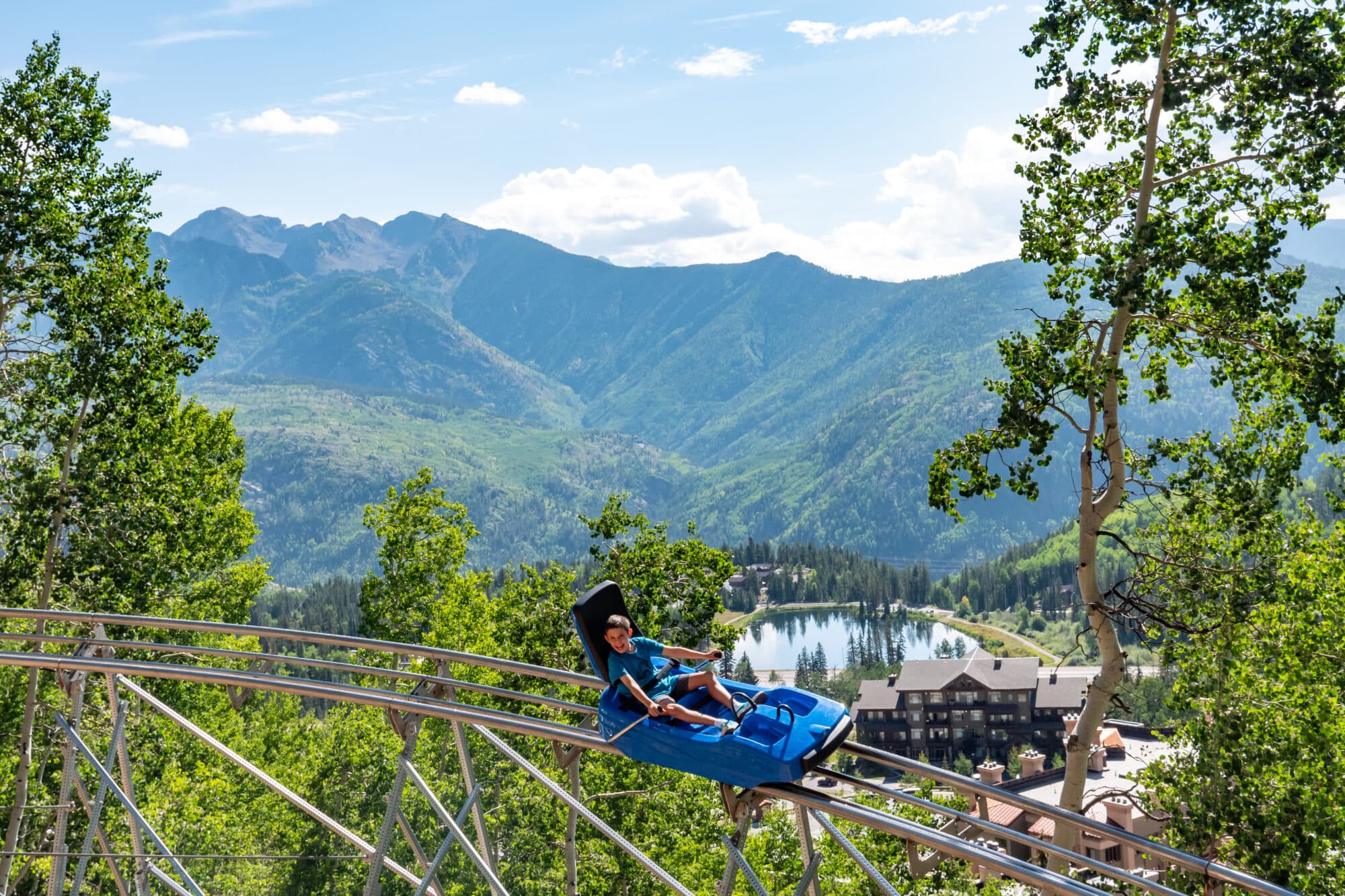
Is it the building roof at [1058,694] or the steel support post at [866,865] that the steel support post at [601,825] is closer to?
the steel support post at [866,865]

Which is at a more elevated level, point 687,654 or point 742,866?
point 687,654

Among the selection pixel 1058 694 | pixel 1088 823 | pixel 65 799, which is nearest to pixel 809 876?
pixel 1088 823

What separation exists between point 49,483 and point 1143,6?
2080cm

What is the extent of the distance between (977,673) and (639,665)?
129827 millimetres

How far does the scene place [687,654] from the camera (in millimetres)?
11031

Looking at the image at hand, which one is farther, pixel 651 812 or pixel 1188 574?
pixel 651 812

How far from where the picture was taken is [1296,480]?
14711mm

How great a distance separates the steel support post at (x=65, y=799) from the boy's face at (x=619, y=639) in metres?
5.64

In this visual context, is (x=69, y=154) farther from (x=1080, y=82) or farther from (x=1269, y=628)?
(x=1269, y=628)

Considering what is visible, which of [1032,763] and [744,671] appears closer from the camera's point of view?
[1032,763]

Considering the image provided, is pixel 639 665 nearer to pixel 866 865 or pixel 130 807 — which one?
pixel 866 865

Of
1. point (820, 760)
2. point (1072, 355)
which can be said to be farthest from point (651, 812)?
point (820, 760)

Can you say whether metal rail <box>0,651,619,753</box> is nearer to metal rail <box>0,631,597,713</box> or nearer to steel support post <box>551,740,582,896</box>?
metal rail <box>0,631,597,713</box>

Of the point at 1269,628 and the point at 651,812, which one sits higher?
the point at 1269,628
